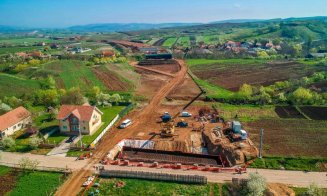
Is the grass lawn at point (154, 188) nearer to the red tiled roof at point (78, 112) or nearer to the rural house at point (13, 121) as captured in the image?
the red tiled roof at point (78, 112)

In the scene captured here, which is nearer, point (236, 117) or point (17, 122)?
point (17, 122)

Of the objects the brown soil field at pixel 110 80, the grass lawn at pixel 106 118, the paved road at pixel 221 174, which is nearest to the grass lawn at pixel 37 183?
the paved road at pixel 221 174

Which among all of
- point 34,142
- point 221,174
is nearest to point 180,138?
point 221,174

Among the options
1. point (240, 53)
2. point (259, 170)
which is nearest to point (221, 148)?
point (259, 170)

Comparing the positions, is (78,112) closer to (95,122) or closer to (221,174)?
(95,122)

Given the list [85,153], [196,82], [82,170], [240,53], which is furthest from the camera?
[240,53]

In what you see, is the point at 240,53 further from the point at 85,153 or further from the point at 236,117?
the point at 85,153
